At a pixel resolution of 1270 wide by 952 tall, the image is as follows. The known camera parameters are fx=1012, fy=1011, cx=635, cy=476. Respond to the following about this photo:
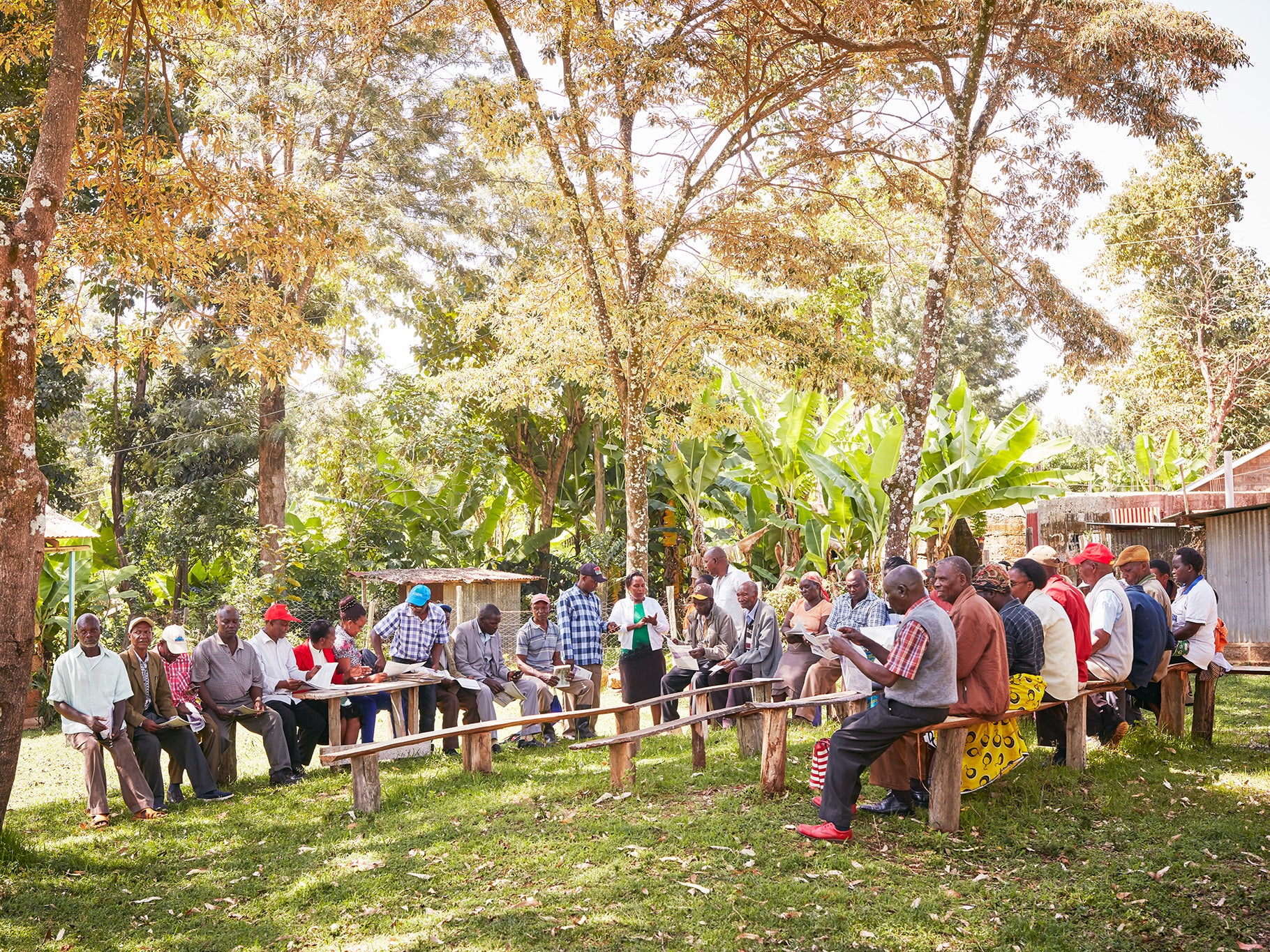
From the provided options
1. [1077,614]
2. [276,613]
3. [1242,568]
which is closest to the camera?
[1077,614]

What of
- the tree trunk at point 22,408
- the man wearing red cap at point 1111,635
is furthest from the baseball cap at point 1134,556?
the tree trunk at point 22,408

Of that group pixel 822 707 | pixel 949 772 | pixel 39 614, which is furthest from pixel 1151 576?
pixel 39 614

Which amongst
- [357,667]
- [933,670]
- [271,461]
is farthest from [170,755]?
[271,461]

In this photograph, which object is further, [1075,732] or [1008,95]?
[1008,95]

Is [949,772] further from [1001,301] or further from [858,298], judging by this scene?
[858,298]

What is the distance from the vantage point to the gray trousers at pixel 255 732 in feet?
29.1

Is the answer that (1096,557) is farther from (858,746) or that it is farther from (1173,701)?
(858,746)

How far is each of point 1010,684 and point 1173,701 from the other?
9.76ft

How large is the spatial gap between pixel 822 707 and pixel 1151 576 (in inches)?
151

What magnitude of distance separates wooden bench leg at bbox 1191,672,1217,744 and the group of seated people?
0.17 metres

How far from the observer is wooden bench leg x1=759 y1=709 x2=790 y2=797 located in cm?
725

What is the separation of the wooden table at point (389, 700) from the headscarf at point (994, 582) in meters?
5.30

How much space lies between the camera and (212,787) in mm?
8516

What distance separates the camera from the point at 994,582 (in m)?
7.33
